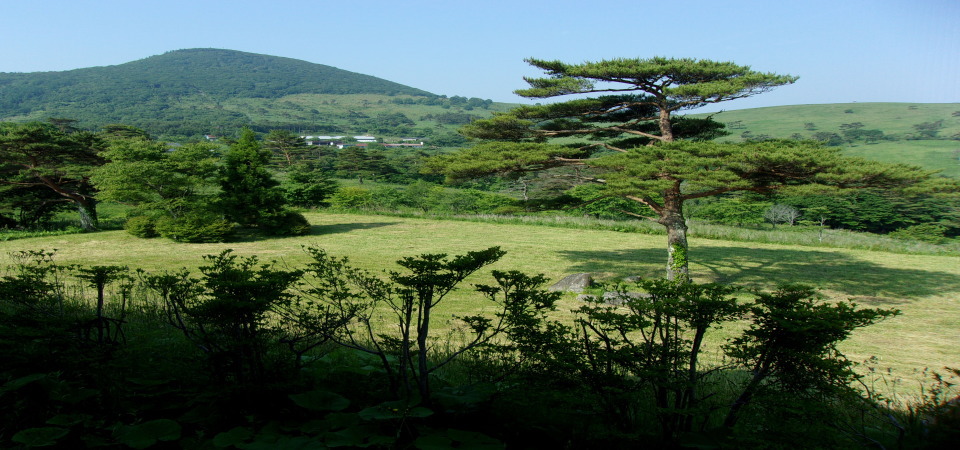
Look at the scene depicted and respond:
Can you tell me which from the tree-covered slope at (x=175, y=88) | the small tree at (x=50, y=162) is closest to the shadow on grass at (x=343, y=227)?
the small tree at (x=50, y=162)

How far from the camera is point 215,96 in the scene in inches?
5276

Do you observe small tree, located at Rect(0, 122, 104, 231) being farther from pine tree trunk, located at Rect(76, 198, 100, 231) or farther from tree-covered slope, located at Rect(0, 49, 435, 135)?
tree-covered slope, located at Rect(0, 49, 435, 135)

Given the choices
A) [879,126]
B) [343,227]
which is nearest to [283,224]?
[343,227]

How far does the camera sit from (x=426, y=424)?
2.06 m

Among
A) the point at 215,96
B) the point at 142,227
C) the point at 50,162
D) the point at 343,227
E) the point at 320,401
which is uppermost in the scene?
the point at 215,96

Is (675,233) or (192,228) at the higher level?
(675,233)

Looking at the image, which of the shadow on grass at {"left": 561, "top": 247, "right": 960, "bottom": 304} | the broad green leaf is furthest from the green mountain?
the broad green leaf

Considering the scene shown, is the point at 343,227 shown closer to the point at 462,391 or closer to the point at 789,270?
the point at 789,270

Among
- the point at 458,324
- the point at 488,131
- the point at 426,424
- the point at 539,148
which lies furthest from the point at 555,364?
the point at 488,131

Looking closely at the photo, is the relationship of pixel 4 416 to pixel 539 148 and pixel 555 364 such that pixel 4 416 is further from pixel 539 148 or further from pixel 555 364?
pixel 539 148

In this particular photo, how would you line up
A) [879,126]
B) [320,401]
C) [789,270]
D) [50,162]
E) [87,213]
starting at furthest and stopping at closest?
[879,126], [87,213], [50,162], [789,270], [320,401]

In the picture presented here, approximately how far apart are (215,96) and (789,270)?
15218 cm

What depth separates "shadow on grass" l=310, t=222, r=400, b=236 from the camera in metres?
17.1

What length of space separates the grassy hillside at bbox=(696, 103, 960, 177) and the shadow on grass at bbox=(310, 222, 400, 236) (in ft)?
108
